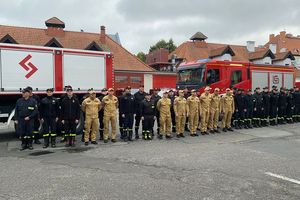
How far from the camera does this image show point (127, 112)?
10586 mm

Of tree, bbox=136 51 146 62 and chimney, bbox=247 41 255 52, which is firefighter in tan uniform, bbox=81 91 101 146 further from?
tree, bbox=136 51 146 62

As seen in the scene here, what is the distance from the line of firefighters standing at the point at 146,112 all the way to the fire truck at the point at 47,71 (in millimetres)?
614

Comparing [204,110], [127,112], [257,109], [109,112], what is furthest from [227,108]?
[109,112]

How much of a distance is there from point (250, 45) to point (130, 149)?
43139 mm

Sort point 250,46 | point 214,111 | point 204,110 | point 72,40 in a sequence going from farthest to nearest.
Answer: point 250,46 < point 72,40 < point 214,111 < point 204,110

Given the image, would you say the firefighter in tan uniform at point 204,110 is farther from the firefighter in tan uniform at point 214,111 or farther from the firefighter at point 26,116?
the firefighter at point 26,116

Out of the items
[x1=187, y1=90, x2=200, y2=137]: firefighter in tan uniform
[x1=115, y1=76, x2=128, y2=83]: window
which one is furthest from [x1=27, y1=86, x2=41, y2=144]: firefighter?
[x1=115, y1=76, x2=128, y2=83]: window

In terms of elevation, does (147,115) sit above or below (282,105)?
below

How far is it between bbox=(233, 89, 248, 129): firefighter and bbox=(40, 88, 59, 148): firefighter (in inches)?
266

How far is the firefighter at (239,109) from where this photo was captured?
13008 millimetres

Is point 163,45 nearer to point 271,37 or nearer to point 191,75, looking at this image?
point 271,37

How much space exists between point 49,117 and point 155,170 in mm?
4151

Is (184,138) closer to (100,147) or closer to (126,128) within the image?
(126,128)

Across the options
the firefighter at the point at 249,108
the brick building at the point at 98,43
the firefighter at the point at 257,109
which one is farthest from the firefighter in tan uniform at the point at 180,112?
the brick building at the point at 98,43
